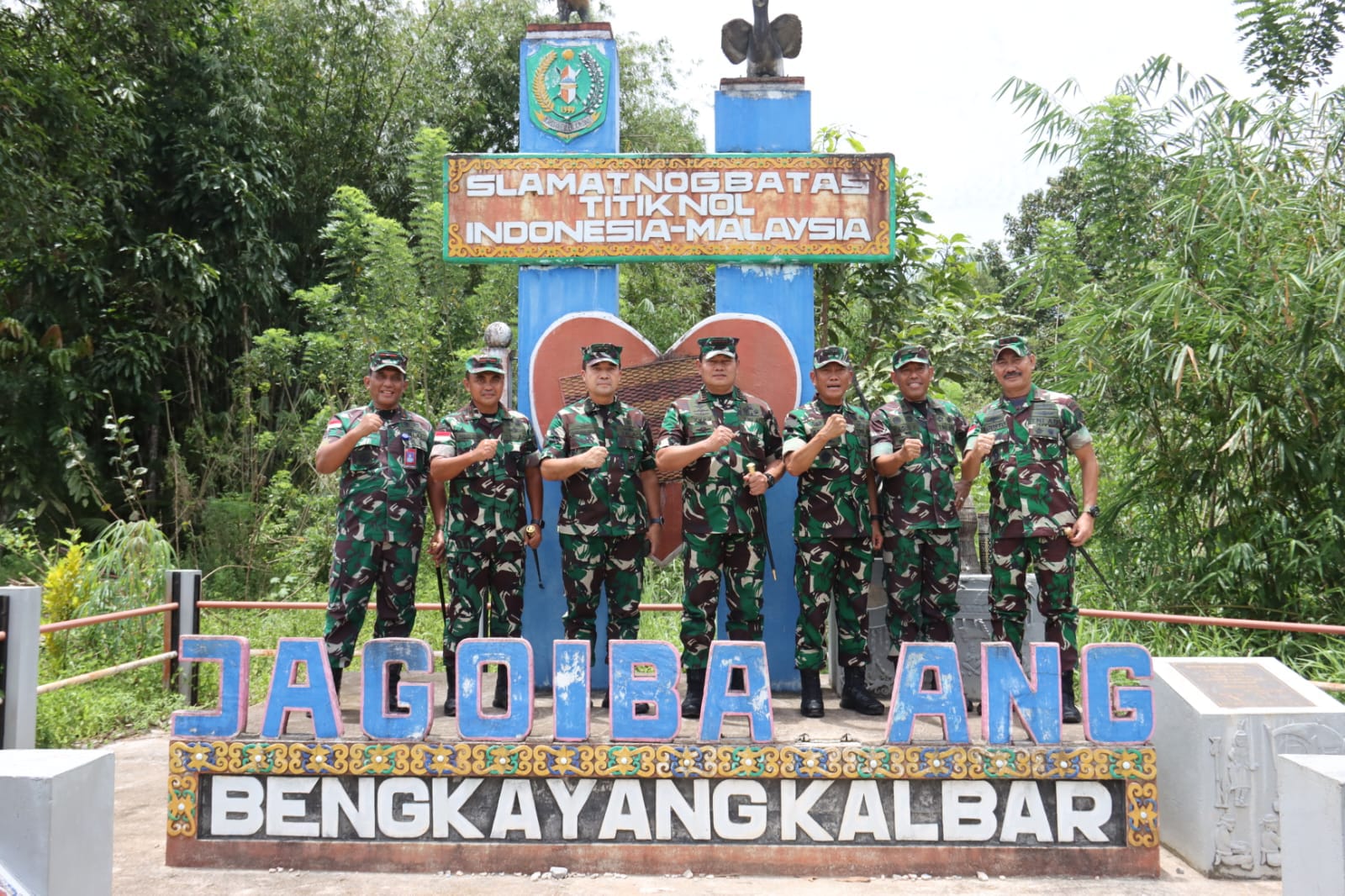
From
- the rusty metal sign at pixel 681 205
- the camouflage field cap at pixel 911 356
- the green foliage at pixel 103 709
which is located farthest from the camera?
the green foliage at pixel 103 709

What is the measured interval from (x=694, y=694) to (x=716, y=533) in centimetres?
77

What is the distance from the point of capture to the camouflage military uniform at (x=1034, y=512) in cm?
460

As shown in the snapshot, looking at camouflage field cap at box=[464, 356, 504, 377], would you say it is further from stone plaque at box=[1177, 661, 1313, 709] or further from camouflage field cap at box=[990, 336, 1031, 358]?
stone plaque at box=[1177, 661, 1313, 709]

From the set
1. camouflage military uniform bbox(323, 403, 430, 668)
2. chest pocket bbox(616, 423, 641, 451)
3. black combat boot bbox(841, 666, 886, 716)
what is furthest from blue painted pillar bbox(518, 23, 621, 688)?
black combat boot bbox(841, 666, 886, 716)

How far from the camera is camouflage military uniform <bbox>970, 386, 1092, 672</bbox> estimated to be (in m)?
4.60

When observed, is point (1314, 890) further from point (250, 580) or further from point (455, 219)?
point (250, 580)

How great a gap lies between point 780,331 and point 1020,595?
6.27 feet

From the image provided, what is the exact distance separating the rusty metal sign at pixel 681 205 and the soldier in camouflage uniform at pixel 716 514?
3.20 feet

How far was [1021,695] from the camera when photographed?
396 cm

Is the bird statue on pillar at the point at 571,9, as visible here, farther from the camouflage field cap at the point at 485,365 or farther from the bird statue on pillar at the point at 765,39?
the camouflage field cap at the point at 485,365

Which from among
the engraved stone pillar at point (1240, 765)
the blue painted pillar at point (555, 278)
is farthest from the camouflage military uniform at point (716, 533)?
the engraved stone pillar at point (1240, 765)

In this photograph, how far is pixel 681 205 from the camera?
543 cm

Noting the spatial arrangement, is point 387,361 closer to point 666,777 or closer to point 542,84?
point 542,84

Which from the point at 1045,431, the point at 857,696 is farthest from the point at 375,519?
the point at 1045,431
